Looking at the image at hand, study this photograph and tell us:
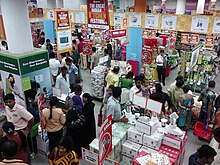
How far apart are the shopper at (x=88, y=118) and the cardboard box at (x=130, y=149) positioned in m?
0.95

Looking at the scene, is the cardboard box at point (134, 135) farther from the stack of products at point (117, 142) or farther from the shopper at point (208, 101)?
the shopper at point (208, 101)

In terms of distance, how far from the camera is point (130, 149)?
389 cm

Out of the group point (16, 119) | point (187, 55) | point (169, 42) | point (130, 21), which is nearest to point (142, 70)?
point (187, 55)

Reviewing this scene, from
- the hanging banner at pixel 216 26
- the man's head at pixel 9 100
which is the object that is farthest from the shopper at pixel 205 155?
the hanging banner at pixel 216 26

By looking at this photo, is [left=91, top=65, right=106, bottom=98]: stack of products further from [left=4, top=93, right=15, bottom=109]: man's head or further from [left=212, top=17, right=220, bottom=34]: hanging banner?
[left=212, top=17, right=220, bottom=34]: hanging banner

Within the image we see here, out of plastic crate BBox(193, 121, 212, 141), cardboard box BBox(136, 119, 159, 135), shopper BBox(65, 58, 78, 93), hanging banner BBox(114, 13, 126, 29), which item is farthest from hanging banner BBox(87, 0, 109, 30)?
hanging banner BBox(114, 13, 126, 29)

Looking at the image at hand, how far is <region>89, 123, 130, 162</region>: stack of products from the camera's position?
3.78 m

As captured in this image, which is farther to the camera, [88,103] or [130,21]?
[130,21]

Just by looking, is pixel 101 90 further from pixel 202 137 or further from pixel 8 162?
pixel 8 162

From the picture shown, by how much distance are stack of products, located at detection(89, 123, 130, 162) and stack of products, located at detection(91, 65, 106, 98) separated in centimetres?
329

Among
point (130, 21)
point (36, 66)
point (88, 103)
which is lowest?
point (88, 103)

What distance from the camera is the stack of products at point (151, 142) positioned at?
3742 millimetres

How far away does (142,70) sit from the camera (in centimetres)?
878

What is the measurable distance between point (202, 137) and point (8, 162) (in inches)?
177
